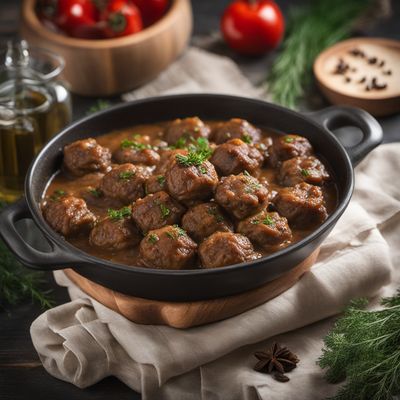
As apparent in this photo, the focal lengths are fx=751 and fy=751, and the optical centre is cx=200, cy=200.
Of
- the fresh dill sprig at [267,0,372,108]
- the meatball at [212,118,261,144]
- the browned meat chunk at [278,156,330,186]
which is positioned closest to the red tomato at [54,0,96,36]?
the fresh dill sprig at [267,0,372,108]

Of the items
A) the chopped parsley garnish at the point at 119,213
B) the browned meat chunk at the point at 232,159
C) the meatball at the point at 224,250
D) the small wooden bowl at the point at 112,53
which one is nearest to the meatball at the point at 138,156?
the browned meat chunk at the point at 232,159

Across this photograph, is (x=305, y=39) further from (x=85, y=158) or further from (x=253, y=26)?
(x=85, y=158)

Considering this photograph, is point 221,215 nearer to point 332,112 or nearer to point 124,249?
point 124,249

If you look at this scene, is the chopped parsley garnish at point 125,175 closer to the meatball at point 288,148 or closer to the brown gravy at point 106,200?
the brown gravy at point 106,200

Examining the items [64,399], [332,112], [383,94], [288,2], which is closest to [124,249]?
[64,399]

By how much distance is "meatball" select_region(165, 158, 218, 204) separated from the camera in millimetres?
4199

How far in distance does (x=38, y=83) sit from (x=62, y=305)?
2.04 metres

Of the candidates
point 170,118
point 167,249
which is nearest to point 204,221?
point 167,249

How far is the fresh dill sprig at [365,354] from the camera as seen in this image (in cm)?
373

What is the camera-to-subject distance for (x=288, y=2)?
8273 mm

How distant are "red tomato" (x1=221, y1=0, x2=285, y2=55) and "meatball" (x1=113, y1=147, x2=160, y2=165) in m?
2.62

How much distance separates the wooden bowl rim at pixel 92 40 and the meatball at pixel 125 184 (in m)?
2.18

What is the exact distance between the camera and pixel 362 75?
21.9 ft

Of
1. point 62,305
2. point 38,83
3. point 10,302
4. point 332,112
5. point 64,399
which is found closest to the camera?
point 64,399
